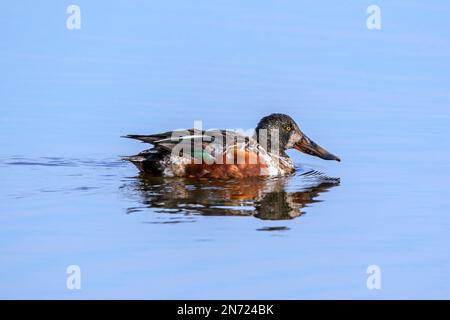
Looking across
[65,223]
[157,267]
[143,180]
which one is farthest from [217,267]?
[143,180]

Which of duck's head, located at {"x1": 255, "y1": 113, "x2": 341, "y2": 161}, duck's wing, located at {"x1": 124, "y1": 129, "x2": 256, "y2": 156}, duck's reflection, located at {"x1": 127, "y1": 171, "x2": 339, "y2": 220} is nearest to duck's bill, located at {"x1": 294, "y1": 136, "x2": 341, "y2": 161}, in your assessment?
duck's head, located at {"x1": 255, "y1": 113, "x2": 341, "y2": 161}

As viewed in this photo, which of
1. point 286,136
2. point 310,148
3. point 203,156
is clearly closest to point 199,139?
point 203,156

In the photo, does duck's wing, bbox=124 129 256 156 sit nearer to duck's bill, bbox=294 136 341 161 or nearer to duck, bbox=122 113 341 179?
duck, bbox=122 113 341 179

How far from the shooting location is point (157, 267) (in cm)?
723

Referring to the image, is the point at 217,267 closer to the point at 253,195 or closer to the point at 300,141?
the point at 253,195

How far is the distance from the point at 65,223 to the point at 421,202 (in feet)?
12.7

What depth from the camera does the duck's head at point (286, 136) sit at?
485 inches

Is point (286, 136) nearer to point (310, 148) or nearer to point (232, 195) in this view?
point (310, 148)

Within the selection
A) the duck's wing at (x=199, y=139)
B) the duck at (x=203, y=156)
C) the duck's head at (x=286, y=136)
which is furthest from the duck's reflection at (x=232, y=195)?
the duck's head at (x=286, y=136)

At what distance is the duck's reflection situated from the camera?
9133mm

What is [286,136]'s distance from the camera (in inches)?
491

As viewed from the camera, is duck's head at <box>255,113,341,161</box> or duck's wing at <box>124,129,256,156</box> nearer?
duck's wing at <box>124,129,256,156</box>

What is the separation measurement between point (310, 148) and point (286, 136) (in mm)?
374

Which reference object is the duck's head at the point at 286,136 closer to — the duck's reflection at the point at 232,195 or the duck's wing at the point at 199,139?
the duck's reflection at the point at 232,195
